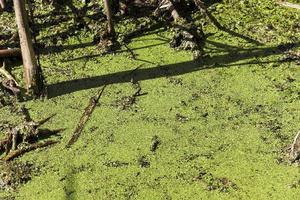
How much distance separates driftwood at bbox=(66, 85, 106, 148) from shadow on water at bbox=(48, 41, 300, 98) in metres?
0.16

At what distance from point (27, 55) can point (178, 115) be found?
3.91 feet

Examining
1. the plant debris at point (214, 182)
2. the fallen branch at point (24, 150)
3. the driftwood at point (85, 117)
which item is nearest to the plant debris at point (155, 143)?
the plant debris at point (214, 182)

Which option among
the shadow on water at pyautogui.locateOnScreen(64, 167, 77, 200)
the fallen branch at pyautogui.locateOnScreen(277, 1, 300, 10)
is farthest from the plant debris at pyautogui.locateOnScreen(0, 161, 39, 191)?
the fallen branch at pyautogui.locateOnScreen(277, 1, 300, 10)

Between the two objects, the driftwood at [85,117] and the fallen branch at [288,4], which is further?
the fallen branch at [288,4]

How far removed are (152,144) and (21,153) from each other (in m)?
0.85

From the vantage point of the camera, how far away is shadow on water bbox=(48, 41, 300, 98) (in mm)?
4125

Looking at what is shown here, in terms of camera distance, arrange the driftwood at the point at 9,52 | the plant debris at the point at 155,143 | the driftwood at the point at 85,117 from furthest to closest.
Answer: the driftwood at the point at 9,52, the driftwood at the point at 85,117, the plant debris at the point at 155,143

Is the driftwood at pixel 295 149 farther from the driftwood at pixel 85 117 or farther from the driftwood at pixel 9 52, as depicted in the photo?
the driftwood at pixel 9 52

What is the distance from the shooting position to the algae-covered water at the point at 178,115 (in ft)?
10.6

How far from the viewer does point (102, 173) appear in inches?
131

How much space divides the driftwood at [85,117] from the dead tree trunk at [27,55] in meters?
0.43

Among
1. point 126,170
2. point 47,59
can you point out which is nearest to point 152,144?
point 126,170

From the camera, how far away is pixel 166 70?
4203 millimetres

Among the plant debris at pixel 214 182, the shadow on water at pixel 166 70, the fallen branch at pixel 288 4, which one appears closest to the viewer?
the plant debris at pixel 214 182
